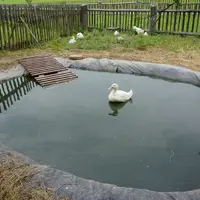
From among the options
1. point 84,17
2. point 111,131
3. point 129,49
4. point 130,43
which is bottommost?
point 111,131

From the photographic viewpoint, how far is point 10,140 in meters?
4.01

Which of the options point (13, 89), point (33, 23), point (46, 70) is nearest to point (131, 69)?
point (46, 70)

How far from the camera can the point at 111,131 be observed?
4.27m

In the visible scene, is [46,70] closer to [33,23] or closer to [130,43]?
Answer: [33,23]

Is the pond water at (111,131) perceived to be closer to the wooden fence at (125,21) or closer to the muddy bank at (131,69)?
the muddy bank at (131,69)

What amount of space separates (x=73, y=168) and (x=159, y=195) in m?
1.33

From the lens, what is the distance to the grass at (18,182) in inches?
97.3

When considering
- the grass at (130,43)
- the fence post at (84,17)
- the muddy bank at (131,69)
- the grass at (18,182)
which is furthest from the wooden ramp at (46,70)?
the fence post at (84,17)

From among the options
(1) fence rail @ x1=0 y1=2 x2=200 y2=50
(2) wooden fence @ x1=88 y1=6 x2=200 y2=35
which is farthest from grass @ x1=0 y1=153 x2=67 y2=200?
(2) wooden fence @ x1=88 y1=6 x2=200 y2=35

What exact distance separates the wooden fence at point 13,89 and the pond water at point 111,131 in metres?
0.02

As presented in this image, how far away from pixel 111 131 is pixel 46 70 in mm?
3316

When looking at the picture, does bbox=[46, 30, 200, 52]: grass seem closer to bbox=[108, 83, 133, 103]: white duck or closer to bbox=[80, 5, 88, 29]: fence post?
bbox=[80, 5, 88, 29]: fence post

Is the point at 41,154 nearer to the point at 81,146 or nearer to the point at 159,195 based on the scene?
the point at 81,146

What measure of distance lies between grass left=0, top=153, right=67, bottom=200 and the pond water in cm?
68
